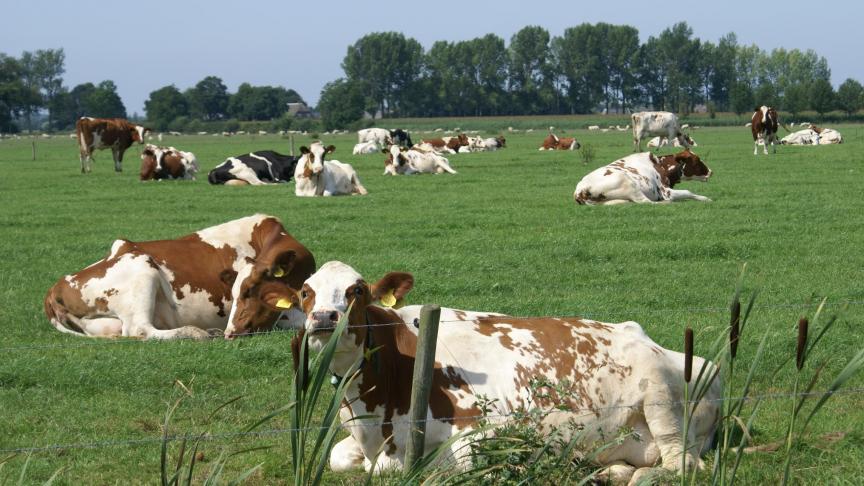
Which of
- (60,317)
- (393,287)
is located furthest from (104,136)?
(393,287)

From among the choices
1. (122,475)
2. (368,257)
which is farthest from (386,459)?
(368,257)

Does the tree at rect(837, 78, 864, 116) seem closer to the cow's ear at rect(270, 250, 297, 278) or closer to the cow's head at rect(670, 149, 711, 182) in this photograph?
the cow's head at rect(670, 149, 711, 182)

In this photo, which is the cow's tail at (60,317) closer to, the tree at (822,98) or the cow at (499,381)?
the cow at (499,381)

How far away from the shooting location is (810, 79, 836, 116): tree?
117 metres

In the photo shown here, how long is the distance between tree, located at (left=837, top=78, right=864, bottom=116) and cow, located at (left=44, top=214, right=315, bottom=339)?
11872 centimetres

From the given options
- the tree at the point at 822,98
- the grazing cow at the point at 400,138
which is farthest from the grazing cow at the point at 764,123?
the tree at the point at 822,98

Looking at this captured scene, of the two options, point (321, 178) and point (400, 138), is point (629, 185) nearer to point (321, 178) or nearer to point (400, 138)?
point (321, 178)

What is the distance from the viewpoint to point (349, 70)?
639ft

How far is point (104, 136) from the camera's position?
37469mm

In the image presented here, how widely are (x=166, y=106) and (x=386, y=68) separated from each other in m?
37.4

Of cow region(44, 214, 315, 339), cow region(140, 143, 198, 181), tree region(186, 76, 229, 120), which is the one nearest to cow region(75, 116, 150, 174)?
cow region(140, 143, 198, 181)

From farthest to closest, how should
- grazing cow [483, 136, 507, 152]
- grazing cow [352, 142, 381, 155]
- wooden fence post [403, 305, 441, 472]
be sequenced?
grazing cow [483, 136, 507, 152] < grazing cow [352, 142, 381, 155] < wooden fence post [403, 305, 441, 472]

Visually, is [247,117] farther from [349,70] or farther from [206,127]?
[206,127]

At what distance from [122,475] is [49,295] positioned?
15.2 feet
